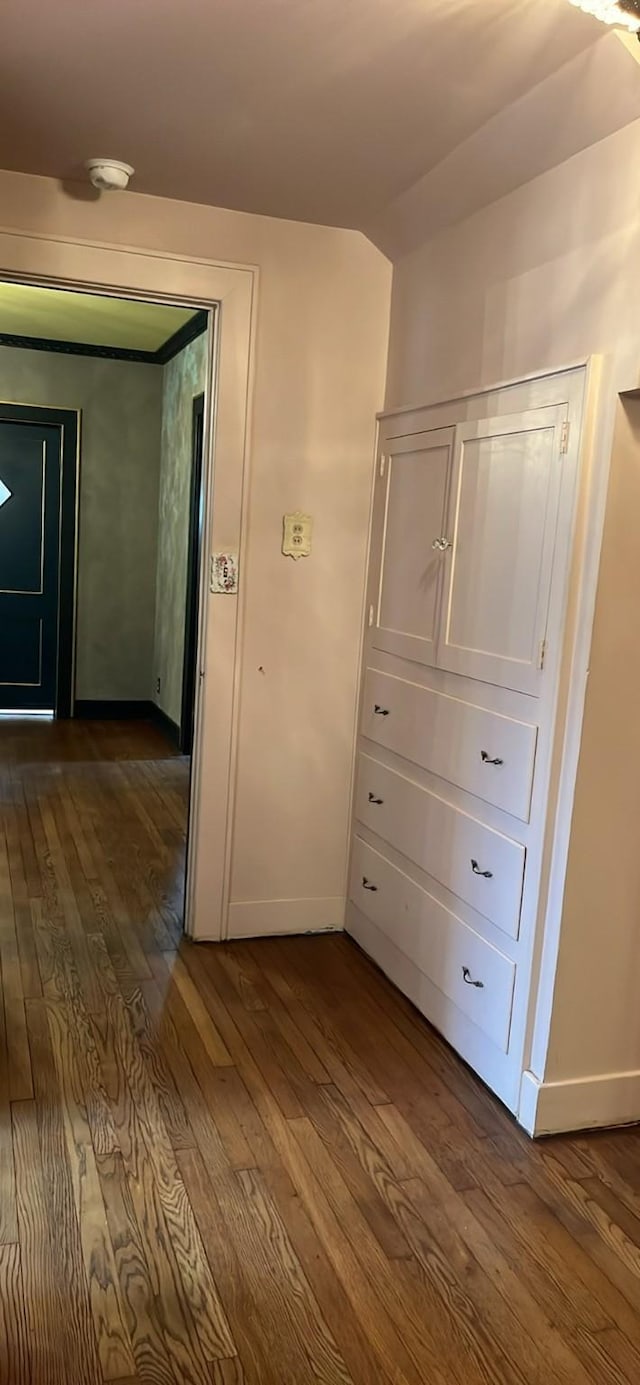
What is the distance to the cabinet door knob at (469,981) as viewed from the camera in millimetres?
2562

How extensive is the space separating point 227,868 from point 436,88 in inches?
88.6

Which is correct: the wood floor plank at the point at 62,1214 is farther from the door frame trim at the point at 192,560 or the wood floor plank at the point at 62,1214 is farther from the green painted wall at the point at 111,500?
the green painted wall at the point at 111,500

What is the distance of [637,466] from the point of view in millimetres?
2135

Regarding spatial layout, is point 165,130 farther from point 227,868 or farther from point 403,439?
point 227,868

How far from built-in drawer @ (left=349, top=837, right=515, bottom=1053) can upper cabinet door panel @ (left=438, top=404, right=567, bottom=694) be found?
68 cm

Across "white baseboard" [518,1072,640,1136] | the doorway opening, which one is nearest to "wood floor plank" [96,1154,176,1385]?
"white baseboard" [518,1072,640,1136]

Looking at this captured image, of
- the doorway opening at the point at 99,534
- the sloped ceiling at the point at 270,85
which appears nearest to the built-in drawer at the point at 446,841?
the sloped ceiling at the point at 270,85

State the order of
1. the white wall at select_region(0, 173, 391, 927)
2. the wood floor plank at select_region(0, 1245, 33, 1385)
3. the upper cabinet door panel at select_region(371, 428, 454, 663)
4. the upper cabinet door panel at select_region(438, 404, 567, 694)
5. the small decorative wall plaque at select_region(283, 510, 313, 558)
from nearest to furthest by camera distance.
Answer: the wood floor plank at select_region(0, 1245, 33, 1385), the upper cabinet door panel at select_region(438, 404, 567, 694), the upper cabinet door panel at select_region(371, 428, 454, 663), the white wall at select_region(0, 173, 391, 927), the small decorative wall plaque at select_region(283, 510, 313, 558)

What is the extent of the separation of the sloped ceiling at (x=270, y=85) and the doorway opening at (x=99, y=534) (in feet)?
9.63

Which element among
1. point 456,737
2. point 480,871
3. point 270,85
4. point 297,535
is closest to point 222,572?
point 297,535

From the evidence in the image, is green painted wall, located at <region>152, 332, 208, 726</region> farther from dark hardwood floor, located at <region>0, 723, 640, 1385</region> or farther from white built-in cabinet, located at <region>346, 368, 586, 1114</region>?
dark hardwood floor, located at <region>0, 723, 640, 1385</region>

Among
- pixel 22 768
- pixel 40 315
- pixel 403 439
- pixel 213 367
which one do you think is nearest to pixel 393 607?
pixel 403 439

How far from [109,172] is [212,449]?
0.80 meters

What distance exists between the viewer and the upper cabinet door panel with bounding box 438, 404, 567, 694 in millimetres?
2320
